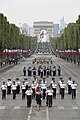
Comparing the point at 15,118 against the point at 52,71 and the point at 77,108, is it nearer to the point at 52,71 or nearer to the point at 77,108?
the point at 77,108

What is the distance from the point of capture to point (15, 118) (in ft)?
81.4

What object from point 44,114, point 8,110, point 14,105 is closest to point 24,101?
point 14,105

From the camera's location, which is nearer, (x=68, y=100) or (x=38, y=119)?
(x=38, y=119)

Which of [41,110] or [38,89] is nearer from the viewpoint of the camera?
[41,110]

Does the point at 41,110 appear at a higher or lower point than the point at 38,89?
lower

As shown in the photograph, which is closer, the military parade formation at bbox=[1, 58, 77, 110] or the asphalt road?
the asphalt road

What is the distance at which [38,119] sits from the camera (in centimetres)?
2430

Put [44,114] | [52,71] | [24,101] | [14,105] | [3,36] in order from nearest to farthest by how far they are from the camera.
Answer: [44,114] → [14,105] → [24,101] → [52,71] → [3,36]

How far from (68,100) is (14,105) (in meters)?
4.77

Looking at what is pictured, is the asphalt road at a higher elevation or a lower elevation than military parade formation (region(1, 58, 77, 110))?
lower

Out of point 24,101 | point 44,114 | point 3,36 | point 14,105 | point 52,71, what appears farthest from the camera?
point 3,36

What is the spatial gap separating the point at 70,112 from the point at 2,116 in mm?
4324

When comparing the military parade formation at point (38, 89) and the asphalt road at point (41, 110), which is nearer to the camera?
the asphalt road at point (41, 110)

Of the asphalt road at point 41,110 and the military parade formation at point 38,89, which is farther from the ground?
the military parade formation at point 38,89
